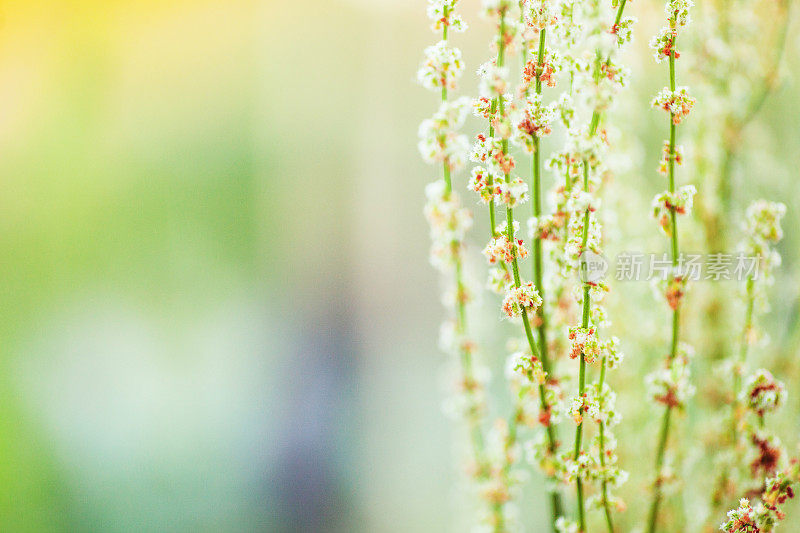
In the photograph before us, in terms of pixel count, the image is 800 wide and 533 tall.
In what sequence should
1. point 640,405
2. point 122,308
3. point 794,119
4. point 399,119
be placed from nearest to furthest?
1. point 640,405
2. point 794,119
3. point 122,308
4. point 399,119

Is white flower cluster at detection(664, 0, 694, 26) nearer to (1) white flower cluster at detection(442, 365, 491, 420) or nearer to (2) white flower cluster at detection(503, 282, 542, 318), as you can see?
(2) white flower cluster at detection(503, 282, 542, 318)

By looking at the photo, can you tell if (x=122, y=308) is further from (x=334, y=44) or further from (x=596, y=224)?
(x=596, y=224)

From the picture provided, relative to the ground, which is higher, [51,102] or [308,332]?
[51,102]

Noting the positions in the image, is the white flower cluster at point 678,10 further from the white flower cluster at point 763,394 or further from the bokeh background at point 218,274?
the bokeh background at point 218,274

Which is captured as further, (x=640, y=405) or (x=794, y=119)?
(x=794, y=119)

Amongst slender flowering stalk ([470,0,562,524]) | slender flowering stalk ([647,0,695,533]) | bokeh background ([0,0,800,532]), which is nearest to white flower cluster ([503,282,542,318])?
slender flowering stalk ([470,0,562,524])

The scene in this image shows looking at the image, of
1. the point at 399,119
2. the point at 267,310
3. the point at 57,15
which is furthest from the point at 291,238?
the point at 57,15
